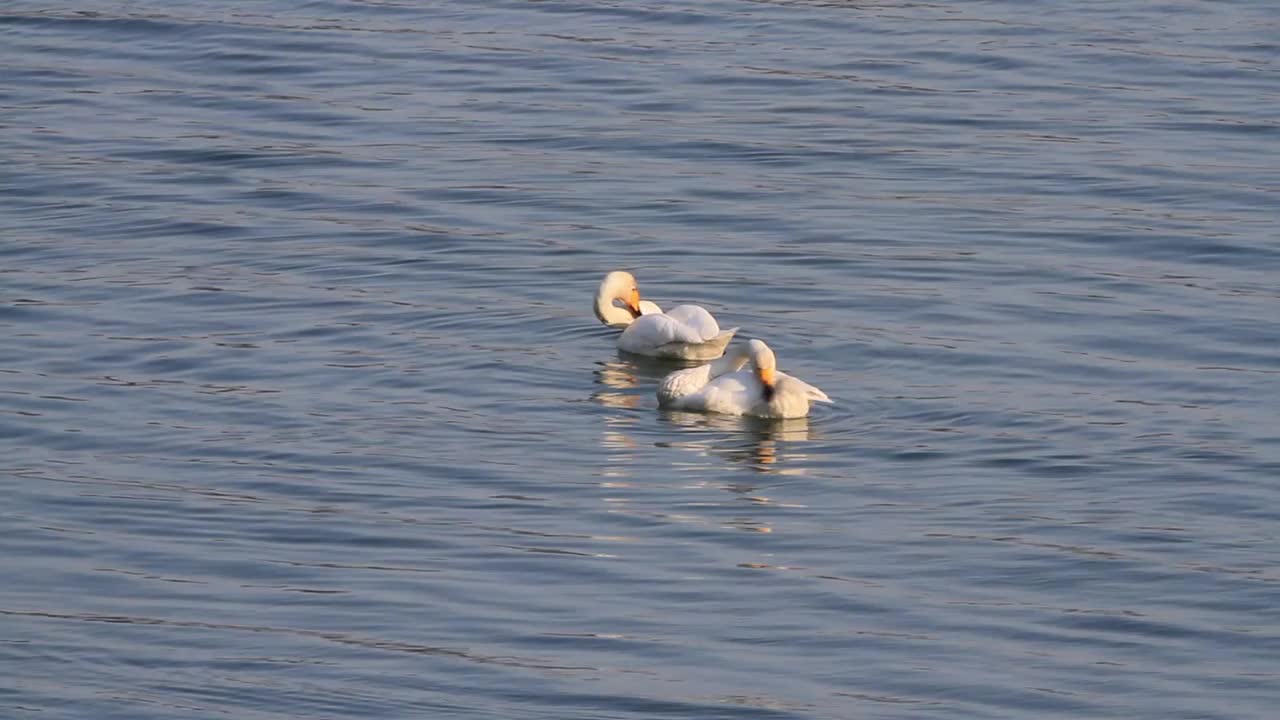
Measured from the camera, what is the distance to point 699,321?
14156 millimetres

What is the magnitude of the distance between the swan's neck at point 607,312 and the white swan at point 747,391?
1.50 m

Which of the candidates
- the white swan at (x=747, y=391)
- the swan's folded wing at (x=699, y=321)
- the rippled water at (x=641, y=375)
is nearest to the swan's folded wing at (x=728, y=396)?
the white swan at (x=747, y=391)

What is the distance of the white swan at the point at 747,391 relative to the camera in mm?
12773

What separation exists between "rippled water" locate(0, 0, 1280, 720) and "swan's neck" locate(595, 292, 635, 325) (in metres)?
0.21

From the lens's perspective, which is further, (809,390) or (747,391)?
(747,391)

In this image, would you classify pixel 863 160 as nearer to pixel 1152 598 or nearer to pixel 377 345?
pixel 377 345

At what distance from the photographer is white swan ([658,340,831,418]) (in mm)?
12773

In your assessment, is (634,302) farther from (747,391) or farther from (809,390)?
(809,390)

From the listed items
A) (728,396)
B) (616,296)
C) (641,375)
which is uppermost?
(616,296)

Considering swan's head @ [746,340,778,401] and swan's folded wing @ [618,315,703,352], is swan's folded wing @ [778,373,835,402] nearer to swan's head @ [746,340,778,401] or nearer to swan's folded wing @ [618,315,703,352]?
swan's head @ [746,340,778,401]

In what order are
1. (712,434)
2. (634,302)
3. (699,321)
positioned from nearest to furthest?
(712,434) → (699,321) → (634,302)

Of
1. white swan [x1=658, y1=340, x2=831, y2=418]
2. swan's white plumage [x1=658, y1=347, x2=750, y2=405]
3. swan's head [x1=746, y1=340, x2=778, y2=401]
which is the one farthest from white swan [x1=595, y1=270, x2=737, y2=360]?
swan's head [x1=746, y1=340, x2=778, y2=401]

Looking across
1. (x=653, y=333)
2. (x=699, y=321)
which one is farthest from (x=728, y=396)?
(x=653, y=333)

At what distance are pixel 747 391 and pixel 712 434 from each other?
36cm
